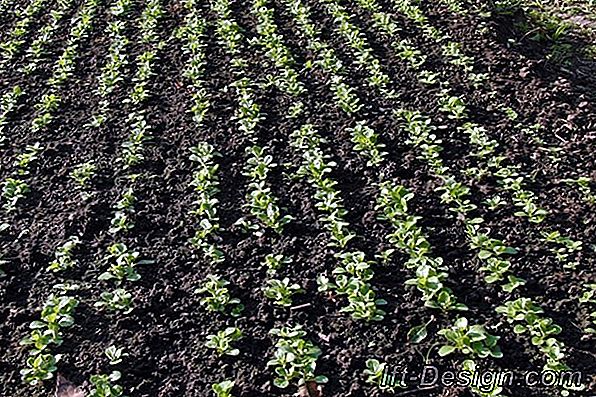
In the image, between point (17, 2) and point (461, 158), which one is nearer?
point (461, 158)

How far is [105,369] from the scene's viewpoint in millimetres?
2920

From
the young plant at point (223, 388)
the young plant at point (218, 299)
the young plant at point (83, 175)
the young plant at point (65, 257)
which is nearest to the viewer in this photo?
the young plant at point (223, 388)

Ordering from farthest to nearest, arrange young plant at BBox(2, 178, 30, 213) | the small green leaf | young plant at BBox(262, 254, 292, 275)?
young plant at BBox(2, 178, 30, 213) < young plant at BBox(262, 254, 292, 275) < the small green leaf

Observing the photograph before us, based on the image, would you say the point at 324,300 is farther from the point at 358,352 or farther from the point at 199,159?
the point at 199,159

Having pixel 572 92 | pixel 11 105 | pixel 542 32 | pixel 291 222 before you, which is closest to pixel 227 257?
pixel 291 222

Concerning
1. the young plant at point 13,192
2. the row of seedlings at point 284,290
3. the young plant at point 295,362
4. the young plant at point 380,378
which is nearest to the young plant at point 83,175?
the young plant at point 13,192

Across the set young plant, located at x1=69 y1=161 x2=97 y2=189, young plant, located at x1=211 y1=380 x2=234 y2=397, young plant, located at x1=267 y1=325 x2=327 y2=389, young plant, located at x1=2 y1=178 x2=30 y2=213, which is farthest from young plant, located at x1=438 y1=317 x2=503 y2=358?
young plant, located at x1=2 y1=178 x2=30 y2=213

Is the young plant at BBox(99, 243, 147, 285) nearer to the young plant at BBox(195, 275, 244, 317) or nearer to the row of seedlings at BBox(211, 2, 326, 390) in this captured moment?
the young plant at BBox(195, 275, 244, 317)

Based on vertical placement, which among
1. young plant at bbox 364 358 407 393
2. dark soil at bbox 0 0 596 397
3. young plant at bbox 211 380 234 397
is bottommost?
dark soil at bbox 0 0 596 397

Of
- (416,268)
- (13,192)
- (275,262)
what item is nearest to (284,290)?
(275,262)

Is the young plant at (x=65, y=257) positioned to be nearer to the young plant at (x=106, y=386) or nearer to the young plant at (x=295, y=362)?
the young plant at (x=106, y=386)

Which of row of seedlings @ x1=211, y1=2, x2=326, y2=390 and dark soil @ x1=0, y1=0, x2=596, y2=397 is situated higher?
row of seedlings @ x1=211, y1=2, x2=326, y2=390

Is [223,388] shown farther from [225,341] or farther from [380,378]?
[380,378]

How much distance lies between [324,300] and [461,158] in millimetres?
1293
